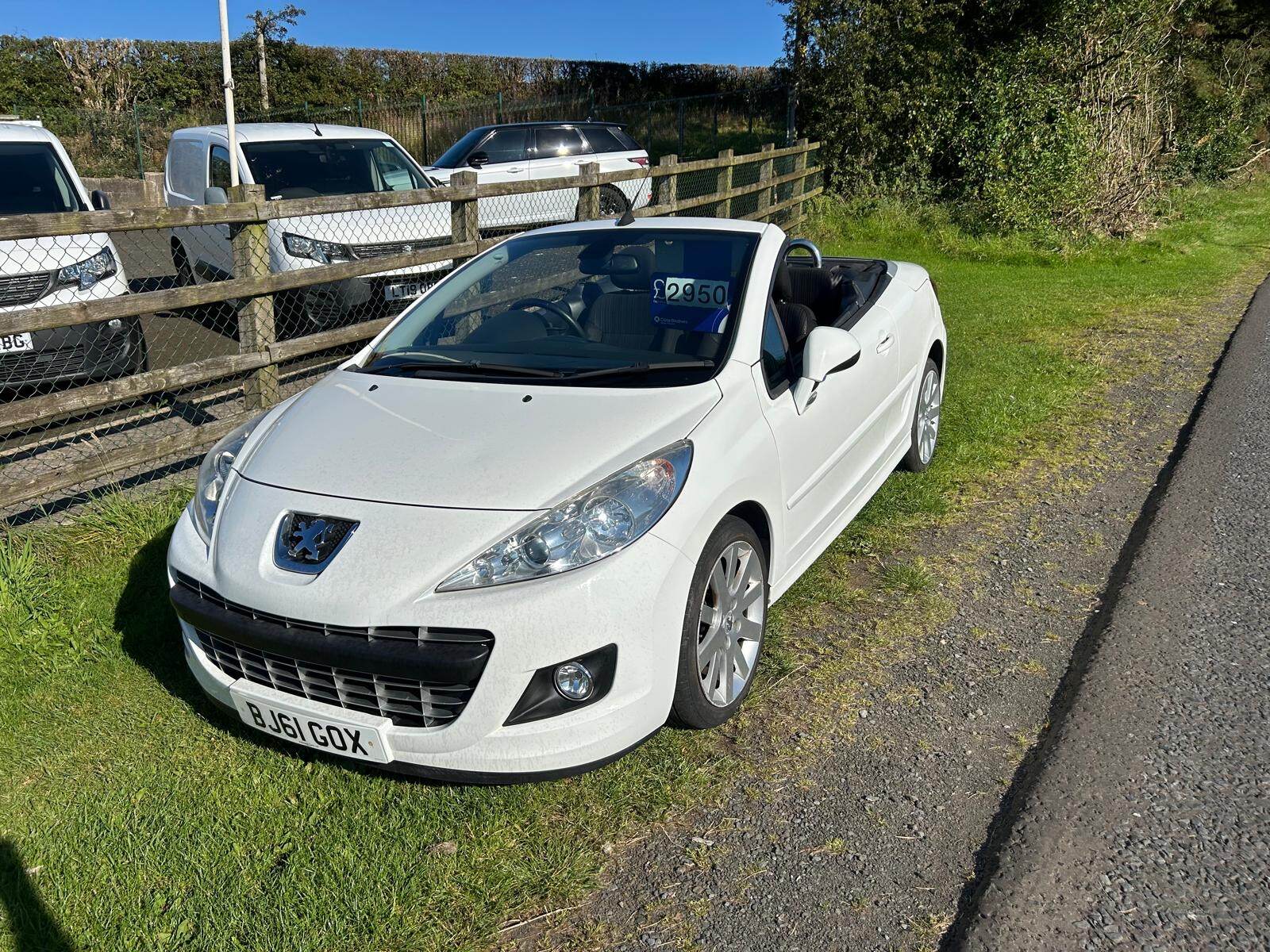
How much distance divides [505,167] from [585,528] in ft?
42.5

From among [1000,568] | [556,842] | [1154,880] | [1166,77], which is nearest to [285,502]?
[556,842]

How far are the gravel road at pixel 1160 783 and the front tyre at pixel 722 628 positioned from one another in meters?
0.94

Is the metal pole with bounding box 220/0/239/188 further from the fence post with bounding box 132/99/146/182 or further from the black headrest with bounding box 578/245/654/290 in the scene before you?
the fence post with bounding box 132/99/146/182

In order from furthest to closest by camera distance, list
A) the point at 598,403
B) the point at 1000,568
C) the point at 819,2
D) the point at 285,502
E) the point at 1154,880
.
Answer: the point at 819,2 → the point at 1000,568 → the point at 598,403 → the point at 285,502 → the point at 1154,880

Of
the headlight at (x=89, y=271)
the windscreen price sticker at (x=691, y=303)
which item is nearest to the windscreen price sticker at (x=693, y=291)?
the windscreen price sticker at (x=691, y=303)

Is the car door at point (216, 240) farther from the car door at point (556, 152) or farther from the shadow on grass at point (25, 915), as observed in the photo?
the shadow on grass at point (25, 915)

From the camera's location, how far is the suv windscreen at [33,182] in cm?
737

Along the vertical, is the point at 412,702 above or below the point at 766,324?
below

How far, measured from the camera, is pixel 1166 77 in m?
17.0

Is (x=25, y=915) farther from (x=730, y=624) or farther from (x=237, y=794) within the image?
(x=730, y=624)

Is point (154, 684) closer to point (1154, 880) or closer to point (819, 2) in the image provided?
point (1154, 880)

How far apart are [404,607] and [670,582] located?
0.74m

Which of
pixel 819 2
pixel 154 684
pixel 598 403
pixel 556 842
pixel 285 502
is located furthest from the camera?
pixel 819 2

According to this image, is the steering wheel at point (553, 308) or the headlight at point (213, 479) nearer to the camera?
the headlight at point (213, 479)
